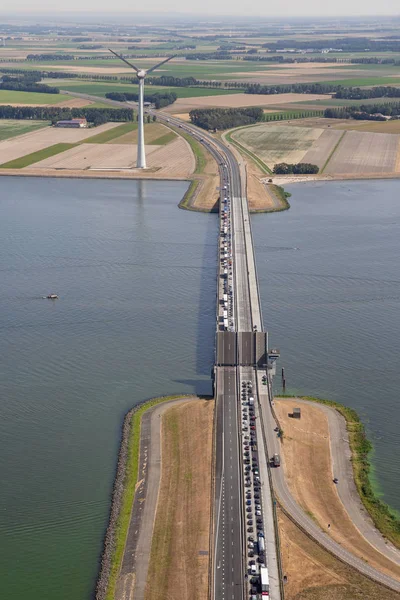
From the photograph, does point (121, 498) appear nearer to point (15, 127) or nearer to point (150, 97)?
point (15, 127)

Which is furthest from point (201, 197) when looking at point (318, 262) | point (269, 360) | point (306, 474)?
point (306, 474)

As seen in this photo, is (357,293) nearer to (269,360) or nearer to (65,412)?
(269,360)

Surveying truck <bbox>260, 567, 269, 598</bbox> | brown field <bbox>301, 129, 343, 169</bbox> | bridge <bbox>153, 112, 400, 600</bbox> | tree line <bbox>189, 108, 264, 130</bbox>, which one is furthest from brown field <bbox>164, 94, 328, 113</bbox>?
truck <bbox>260, 567, 269, 598</bbox>

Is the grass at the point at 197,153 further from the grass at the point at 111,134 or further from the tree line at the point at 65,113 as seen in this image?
the tree line at the point at 65,113

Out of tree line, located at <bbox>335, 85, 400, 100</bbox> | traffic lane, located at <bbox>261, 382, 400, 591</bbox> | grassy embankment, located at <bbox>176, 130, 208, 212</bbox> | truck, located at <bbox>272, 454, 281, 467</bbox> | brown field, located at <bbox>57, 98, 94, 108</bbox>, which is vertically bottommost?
traffic lane, located at <bbox>261, 382, 400, 591</bbox>

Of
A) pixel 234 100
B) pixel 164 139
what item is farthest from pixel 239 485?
pixel 234 100

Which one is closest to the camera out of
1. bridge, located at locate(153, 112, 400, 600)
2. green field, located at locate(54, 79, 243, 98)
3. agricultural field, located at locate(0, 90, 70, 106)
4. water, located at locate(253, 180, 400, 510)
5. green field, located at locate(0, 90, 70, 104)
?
bridge, located at locate(153, 112, 400, 600)

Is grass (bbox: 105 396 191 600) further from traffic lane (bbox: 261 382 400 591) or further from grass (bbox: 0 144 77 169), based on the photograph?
grass (bbox: 0 144 77 169)

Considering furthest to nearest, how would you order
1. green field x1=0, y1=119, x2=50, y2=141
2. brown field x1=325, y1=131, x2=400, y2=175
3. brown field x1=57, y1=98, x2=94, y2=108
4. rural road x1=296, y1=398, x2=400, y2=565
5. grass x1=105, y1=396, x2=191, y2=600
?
brown field x1=57, y1=98, x2=94, y2=108, green field x1=0, y1=119, x2=50, y2=141, brown field x1=325, y1=131, x2=400, y2=175, rural road x1=296, y1=398, x2=400, y2=565, grass x1=105, y1=396, x2=191, y2=600
